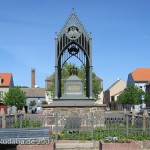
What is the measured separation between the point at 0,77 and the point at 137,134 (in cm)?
7012

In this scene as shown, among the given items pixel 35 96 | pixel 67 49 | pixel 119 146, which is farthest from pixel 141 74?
pixel 119 146

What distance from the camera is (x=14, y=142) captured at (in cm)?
1220

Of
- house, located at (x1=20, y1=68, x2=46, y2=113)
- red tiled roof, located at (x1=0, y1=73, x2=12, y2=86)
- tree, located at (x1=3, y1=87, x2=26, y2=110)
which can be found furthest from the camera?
house, located at (x1=20, y1=68, x2=46, y2=113)

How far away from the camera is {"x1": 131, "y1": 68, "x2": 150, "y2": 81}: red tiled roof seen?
9032cm

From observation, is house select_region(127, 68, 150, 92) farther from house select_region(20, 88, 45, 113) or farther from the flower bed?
the flower bed

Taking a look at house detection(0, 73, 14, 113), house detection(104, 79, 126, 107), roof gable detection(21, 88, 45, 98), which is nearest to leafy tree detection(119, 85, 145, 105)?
roof gable detection(21, 88, 45, 98)

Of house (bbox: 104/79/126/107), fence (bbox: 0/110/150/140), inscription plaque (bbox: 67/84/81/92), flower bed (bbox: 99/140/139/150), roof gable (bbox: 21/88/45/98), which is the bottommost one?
flower bed (bbox: 99/140/139/150)

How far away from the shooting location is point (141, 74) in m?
92.5

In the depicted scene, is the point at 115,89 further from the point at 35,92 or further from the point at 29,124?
the point at 29,124

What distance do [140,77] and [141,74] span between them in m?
1.64

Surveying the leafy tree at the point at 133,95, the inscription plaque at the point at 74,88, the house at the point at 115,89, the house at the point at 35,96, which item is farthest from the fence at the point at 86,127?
the house at the point at 115,89

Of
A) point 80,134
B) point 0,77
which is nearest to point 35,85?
point 0,77

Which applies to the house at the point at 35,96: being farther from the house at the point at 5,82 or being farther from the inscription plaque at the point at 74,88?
the inscription plaque at the point at 74,88

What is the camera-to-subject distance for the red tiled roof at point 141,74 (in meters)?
90.3
